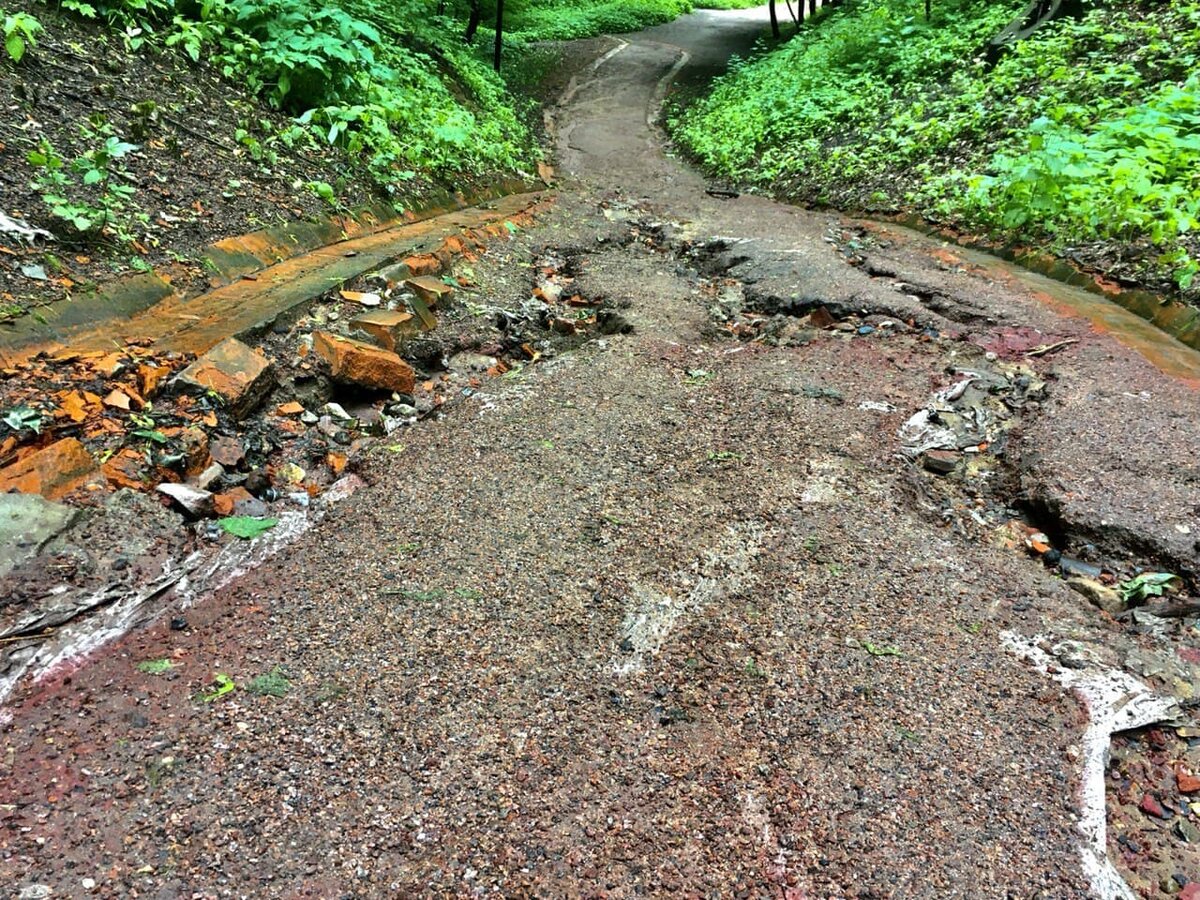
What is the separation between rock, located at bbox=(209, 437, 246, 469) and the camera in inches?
98.0

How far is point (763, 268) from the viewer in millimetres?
5168

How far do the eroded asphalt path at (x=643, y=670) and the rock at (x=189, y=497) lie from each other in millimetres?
327

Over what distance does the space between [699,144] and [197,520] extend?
983 cm

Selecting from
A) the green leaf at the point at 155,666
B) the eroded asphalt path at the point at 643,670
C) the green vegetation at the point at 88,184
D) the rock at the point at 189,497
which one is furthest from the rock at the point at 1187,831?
the green vegetation at the point at 88,184

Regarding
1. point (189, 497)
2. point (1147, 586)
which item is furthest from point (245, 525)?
point (1147, 586)

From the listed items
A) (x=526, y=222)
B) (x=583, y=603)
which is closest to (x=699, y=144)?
(x=526, y=222)

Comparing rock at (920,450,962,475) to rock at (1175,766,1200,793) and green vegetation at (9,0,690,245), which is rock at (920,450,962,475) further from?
green vegetation at (9,0,690,245)

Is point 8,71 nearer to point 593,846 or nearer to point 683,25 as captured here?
point 593,846

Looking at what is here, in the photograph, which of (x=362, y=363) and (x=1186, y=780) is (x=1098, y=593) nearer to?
(x=1186, y=780)

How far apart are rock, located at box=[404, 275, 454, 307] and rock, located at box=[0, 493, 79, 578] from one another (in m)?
2.22

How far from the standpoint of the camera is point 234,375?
271 centimetres

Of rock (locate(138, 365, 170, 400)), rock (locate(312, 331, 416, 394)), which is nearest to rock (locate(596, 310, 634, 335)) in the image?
rock (locate(312, 331, 416, 394))

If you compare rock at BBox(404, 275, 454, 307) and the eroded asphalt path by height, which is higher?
rock at BBox(404, 275, 454, 307)

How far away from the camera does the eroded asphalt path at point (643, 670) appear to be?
4.61 ft
